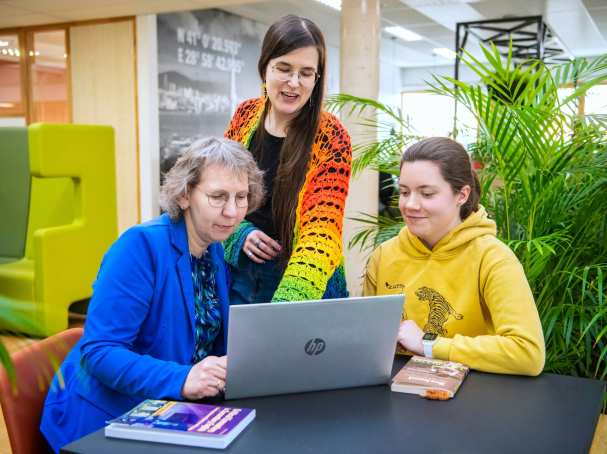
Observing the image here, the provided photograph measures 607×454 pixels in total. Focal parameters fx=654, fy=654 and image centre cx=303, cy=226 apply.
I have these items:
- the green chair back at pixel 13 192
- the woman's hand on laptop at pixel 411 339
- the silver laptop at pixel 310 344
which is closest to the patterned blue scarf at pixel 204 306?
the silver laptop at pixel 310 344

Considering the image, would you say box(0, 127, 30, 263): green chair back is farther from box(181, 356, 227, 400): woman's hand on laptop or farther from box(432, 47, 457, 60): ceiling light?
box(432, 47, 457, 60): ceiling light

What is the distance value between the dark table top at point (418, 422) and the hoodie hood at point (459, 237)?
40cm

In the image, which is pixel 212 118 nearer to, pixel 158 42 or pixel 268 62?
pixel 158 42

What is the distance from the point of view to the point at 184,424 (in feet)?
3.43

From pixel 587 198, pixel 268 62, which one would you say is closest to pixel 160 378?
pixel 268 62

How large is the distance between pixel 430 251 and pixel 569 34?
829 cm

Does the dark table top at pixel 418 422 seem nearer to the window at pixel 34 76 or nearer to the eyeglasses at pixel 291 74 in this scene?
the eyeglasses at pixel 291 74

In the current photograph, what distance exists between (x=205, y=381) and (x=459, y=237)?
0.77 metres

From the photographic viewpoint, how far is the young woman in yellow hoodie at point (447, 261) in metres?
1.52

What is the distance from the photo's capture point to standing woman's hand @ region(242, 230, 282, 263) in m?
1.73

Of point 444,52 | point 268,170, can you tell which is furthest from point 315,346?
point 444,52

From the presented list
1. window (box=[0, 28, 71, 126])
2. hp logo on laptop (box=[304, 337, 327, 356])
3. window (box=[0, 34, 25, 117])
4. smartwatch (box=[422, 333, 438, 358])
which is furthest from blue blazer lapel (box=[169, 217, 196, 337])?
window (box=[0, 34, 25, 117])

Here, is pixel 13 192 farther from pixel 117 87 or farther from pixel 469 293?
pixel 469 293

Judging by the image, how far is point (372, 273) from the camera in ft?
5.87
